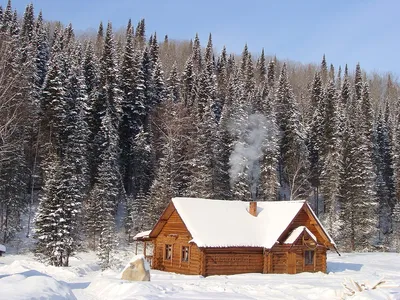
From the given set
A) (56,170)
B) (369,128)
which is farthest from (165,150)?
(369,128)

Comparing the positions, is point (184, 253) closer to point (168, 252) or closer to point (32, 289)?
point (168, 252)

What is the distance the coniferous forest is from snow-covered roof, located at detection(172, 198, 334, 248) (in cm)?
628

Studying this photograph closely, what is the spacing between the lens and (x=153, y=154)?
53406 millimetres

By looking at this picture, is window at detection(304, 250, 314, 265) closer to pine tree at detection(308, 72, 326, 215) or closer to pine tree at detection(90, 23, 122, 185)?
pine tree at detection(90, 23, 122, 185)

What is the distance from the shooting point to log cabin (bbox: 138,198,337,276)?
96.6ft

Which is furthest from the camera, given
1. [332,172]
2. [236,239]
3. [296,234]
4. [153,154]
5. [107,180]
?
[332,172]

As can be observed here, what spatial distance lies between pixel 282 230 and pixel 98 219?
19297 mm

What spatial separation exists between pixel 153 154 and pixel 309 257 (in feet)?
84.4

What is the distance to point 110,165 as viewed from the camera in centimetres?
4684

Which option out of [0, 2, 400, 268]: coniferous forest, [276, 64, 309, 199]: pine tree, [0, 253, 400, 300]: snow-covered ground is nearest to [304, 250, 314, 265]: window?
[0, 253, 400, 300]: snow-covered ground

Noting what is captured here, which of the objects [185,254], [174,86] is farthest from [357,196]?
[185,254]

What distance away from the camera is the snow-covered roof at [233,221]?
29.7 m

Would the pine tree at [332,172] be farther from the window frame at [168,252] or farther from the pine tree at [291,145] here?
the window frame at [168,252]

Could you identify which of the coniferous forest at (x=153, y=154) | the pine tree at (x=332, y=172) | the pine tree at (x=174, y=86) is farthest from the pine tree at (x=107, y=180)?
the pine tree at (x=332, y=172)
